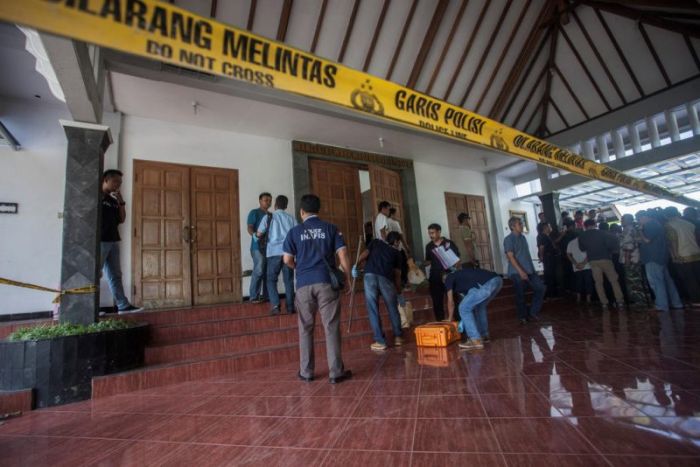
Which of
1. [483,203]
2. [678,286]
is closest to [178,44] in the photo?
[678,286]

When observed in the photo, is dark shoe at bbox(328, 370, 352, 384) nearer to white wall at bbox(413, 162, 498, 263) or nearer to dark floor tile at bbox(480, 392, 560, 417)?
dark floor tile at bbox(480, 392, 560, 417)

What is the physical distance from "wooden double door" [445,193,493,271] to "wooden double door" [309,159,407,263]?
2.44 meters

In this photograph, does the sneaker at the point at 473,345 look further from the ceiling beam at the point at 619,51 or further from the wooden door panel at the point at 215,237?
the ceiling beam at the point at 619,51

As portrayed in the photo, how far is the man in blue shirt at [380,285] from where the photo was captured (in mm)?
4031

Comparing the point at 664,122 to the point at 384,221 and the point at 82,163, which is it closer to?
the point at 384,221

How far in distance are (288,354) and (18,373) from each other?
2.35 metres

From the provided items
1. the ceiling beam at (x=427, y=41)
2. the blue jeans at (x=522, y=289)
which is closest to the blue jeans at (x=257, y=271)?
the blue jeans at (x=522, y=289)

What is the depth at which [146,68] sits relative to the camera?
4594 mm

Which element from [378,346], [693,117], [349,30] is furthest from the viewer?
[693,117]

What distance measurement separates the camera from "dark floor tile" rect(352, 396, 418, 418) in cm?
206

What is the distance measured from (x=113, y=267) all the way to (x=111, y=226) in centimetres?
51

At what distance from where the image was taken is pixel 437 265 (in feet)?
15.0

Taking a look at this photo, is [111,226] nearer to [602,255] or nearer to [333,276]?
[333,276]

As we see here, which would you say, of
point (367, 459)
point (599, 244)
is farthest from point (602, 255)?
point (367, 459)
